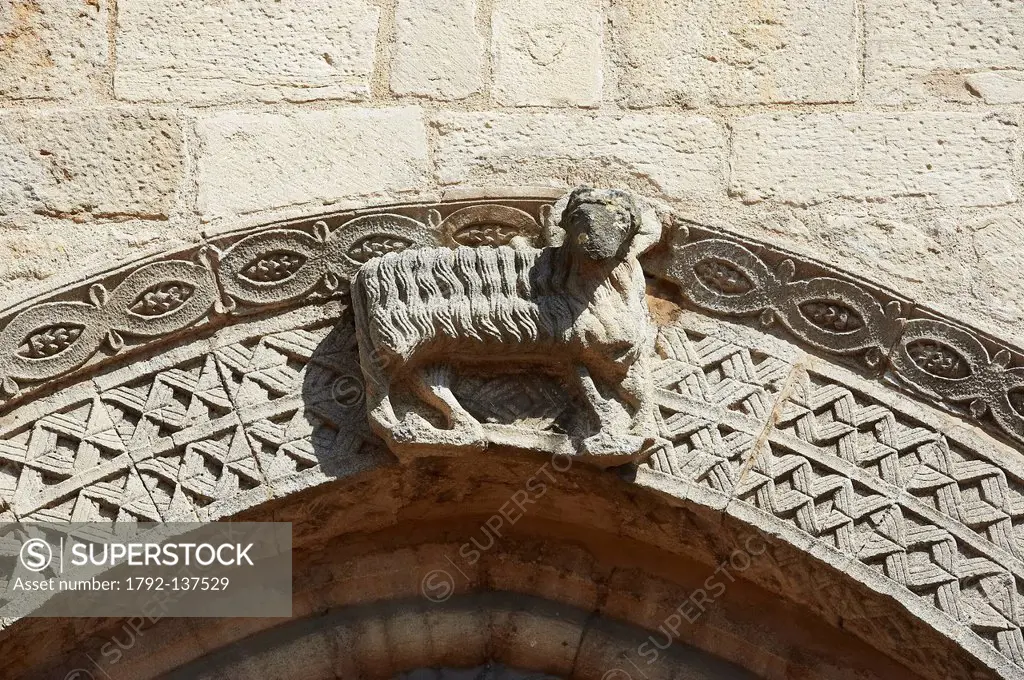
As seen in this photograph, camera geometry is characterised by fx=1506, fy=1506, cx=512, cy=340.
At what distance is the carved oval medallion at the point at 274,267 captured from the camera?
12.3ft

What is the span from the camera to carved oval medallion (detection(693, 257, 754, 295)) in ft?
12.4

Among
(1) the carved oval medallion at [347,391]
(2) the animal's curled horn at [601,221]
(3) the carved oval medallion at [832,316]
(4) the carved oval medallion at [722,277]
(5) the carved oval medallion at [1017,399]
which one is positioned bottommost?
(1) the carved oval medallion at [347,391]

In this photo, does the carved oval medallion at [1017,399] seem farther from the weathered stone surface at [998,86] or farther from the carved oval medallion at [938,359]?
the weathered stone surface at [998,86]

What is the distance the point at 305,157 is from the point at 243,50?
37 centimetres

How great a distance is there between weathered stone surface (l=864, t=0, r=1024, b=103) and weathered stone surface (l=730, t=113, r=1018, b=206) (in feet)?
0.30

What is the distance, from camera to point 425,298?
3637 mm

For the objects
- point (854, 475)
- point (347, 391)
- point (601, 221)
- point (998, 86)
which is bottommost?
point (854, 475)

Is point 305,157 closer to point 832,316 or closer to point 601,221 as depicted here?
point 601,221

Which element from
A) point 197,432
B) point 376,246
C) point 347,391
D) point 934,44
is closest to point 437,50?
point 376,246

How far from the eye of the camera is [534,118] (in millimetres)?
3924

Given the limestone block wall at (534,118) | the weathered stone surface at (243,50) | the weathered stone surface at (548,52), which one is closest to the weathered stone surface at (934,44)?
the limestone block wall at (534,118)

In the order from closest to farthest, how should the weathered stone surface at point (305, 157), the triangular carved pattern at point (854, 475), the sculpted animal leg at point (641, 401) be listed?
the triangular carved pattern at point (854, 475) < the sculpted animal leg at point (641, 401) < the weathered stone surface at point (305, 157)

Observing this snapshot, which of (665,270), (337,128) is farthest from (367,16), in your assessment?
(665,270)

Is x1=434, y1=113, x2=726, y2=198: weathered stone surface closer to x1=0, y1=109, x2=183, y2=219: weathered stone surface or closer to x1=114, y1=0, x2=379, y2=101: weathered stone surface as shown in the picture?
x1=114, y1=0, x2=379, y2=101: weathered stone surface
